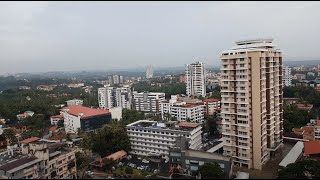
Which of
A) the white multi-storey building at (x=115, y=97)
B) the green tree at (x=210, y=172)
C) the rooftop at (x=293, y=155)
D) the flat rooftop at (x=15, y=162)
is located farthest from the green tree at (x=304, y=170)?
the white multi-storey building at (x=115, y=97)

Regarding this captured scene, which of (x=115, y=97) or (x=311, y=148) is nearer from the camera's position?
(x=311, y=148)

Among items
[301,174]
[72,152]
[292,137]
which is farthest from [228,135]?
[72,152]

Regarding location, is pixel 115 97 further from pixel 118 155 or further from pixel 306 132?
pixel 306 132

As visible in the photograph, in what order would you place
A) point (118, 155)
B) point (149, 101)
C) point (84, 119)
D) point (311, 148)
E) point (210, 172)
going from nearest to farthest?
point (210, 172), point (311, 148), point (118, 155), point (84, 119), point (149, 101)

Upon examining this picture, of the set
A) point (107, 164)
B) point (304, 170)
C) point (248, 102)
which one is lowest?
point (107, 164)

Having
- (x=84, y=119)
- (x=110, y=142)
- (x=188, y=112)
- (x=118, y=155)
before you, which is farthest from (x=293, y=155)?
(x=84, y=119)

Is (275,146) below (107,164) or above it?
above

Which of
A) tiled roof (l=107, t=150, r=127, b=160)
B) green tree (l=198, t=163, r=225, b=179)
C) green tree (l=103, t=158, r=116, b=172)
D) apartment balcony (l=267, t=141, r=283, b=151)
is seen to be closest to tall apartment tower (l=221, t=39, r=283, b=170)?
apartment balcony (l=267, t=141, r=283, b=151)
